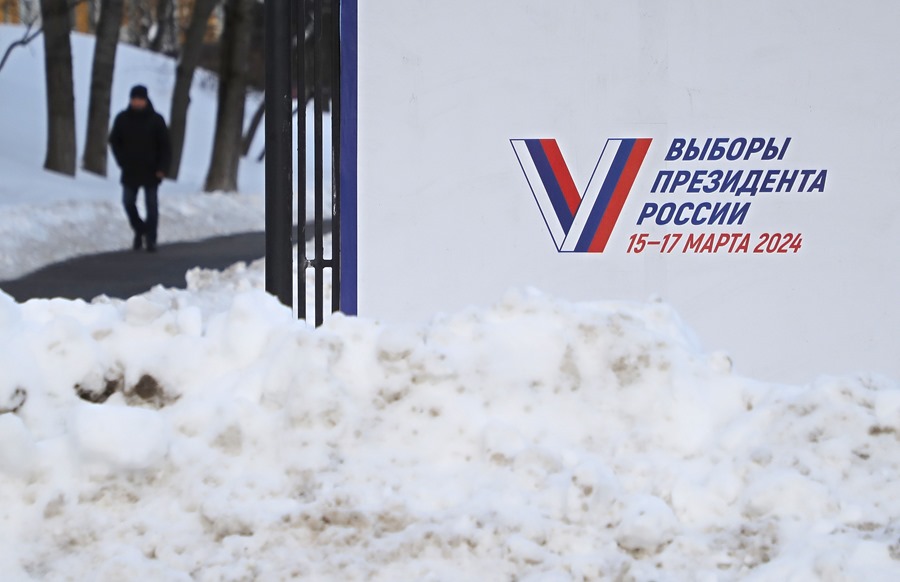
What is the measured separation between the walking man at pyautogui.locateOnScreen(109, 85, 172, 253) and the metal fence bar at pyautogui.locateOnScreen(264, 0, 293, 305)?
36.1 feet

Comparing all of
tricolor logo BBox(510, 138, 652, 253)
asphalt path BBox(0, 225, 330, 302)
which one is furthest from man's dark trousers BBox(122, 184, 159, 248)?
tricolor logo BBox(510, 138, 652, 253)

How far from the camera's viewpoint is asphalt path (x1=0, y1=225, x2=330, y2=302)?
13.1 meters

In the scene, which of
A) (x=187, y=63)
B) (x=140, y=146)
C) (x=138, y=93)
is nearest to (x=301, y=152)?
(x=138, y=93)

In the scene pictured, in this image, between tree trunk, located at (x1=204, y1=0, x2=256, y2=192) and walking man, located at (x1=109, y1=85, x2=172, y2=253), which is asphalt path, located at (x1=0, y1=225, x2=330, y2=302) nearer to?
walking man, located at (x1=109, y1=85, x2=172, y2=253)

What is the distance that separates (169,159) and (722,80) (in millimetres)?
12122

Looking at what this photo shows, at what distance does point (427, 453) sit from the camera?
14.0ft

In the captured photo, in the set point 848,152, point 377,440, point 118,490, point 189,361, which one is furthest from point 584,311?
point 848,152

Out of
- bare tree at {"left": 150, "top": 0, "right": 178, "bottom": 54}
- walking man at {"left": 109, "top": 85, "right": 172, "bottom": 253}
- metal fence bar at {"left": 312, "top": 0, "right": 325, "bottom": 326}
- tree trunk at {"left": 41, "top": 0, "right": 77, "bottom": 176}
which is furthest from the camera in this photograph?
bare tree at {"left": 150, "top": 0, "right": 178, "bottom": 54}

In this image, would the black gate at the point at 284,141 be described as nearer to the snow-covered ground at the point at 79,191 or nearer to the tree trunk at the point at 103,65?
the snow-covered ground at the point at 79,191

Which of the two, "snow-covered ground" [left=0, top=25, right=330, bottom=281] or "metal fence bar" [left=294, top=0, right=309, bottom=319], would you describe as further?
"snow-covered ground" [left=0, top=25, right=330, bottom=281]

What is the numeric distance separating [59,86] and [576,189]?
734 inches

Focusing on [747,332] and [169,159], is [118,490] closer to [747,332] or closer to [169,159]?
[747,332]

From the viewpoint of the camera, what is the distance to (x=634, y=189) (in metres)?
6.36

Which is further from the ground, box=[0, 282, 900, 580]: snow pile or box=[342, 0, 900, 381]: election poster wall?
box=[342, 0, 900, 381]: election poster wall
